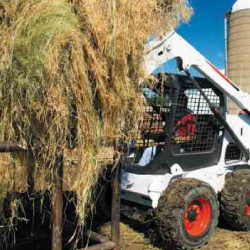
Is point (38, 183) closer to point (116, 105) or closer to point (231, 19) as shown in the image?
point (116, 105)

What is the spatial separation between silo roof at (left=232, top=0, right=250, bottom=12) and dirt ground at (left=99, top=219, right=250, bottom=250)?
7.29m

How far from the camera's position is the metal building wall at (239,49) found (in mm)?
9194

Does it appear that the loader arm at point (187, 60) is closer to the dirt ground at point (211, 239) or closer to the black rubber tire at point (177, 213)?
the black rubber tire at point (177, 213)

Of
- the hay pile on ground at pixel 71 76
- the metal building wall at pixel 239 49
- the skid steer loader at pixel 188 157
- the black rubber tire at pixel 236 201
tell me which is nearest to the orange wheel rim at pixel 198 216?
the skid steer loader at pixel 188 157

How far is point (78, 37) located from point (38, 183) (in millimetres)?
1091

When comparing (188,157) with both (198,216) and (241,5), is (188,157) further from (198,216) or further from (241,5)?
(241,5)

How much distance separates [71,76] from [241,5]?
920 cm

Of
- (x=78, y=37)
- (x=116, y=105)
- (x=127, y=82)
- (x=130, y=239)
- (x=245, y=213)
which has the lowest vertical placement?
(x=130, y=239)

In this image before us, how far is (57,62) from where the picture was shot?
6.88ft

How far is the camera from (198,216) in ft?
13.2

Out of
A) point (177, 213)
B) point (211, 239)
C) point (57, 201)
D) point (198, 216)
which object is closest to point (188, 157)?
point (198, 216)

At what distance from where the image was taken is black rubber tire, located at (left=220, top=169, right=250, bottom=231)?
4.25 metres

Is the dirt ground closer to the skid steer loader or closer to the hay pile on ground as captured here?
the skid steer loader

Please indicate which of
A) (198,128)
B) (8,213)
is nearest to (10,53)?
(8,213)
